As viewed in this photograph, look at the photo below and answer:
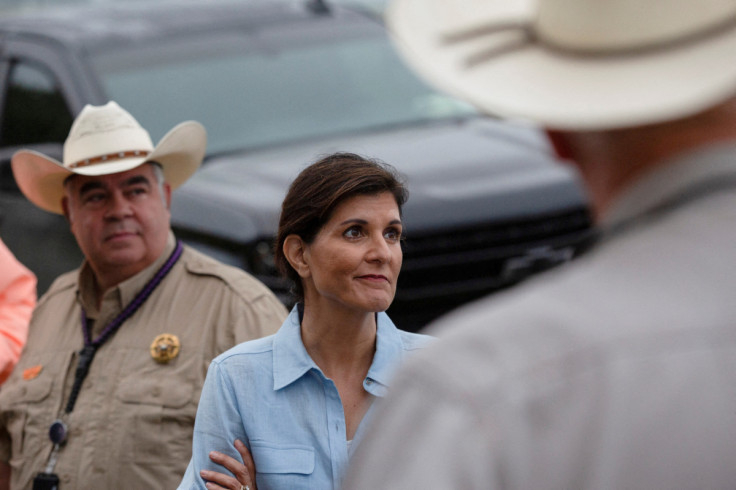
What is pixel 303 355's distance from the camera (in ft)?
9.95

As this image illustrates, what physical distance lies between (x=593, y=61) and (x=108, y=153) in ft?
10.5

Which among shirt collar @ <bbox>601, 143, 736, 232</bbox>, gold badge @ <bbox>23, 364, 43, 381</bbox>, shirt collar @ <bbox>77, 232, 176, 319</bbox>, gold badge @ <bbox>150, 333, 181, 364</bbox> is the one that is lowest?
gold badge @ <bbox>23, 364, 43, 381</bbox>

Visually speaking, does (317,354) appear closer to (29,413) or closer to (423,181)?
(29,413)

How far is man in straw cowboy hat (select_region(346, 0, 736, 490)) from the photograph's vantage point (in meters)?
1.09

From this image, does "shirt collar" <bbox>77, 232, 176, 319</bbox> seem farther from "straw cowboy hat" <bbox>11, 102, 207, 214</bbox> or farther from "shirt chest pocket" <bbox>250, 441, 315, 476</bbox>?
"shirt chest pocket" <bbox>250, 441, 315, 476</bbox>

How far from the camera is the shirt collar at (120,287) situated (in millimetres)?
3939

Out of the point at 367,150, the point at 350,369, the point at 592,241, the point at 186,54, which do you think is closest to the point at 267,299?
the point at 350,369

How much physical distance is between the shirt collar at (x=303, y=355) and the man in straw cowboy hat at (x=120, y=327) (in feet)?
1.68

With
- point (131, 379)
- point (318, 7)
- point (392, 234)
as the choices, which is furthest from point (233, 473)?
point (318, 7)

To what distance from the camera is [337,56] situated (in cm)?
676

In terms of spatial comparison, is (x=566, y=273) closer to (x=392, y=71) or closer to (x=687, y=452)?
(x=687, y=452)

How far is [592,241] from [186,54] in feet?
18.0

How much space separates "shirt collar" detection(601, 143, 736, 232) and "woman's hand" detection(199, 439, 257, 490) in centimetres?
A: 184

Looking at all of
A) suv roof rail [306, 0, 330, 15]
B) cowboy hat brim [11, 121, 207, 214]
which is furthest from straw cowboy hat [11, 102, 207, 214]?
suv roof rail [306, 0, 330, 15]
